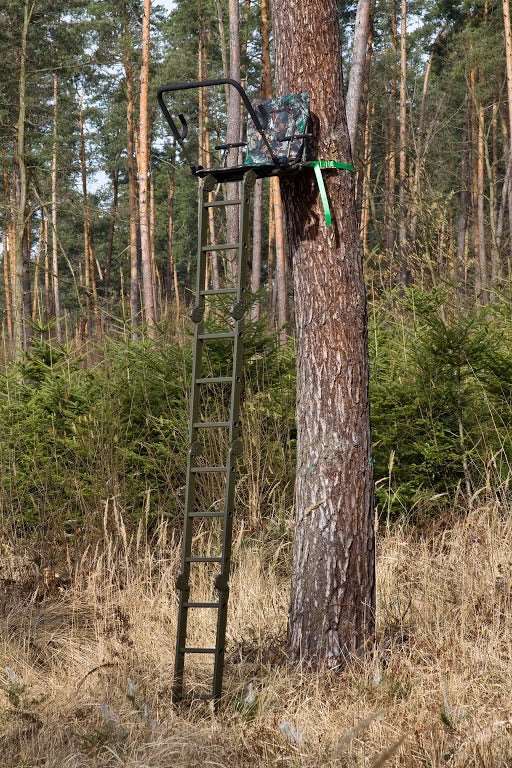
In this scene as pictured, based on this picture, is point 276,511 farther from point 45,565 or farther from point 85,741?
point 85,741

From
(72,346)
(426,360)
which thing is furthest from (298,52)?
(72,346)

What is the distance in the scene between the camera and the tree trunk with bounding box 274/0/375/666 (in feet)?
12.6

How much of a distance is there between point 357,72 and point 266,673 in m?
5.34

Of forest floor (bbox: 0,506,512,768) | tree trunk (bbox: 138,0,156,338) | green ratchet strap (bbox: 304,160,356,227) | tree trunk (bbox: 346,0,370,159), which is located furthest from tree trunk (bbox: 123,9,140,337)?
green ratchet strap (bbox: 304,160,356,227)

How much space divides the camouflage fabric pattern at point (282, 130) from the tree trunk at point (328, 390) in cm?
10

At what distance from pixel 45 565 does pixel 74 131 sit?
98.5 ft

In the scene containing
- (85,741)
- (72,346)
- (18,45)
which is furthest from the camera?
(18,45)

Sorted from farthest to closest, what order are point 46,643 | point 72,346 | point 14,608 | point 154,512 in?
point 72,346
point 154,512
point 14,608
point 46,643

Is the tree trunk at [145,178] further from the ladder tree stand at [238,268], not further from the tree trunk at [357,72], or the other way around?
the ladder tree stand at [238,268]

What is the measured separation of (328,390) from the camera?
3.84m

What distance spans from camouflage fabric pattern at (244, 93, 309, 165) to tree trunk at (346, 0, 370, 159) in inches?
124

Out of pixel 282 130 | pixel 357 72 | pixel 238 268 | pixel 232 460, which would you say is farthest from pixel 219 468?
pixel 357 72

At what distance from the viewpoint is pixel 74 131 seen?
33.9 m

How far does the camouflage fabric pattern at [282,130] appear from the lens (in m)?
3.80
